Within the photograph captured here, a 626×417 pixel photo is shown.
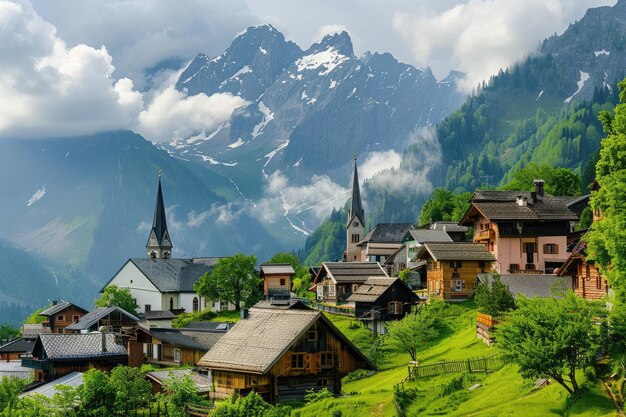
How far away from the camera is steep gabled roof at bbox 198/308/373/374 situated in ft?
184

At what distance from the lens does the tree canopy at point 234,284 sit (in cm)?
12125

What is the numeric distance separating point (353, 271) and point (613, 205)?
62166mm

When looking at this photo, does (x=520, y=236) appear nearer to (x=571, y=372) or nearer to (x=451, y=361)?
(x=451, y=361)

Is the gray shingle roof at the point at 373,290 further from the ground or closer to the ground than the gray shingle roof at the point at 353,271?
closer to the ground

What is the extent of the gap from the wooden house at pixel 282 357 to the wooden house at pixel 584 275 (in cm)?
1703

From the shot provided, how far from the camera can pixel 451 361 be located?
58.9m

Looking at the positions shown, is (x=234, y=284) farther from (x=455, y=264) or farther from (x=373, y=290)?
(x=455, y=264)

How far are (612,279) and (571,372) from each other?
6.15 meters

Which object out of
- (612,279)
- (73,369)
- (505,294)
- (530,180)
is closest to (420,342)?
(505,294)

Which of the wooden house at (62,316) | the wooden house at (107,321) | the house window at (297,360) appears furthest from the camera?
→ the wooden house at (62,316)

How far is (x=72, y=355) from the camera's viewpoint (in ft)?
283

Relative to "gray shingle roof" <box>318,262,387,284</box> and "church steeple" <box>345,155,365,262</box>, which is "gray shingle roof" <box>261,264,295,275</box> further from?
"church steeple" <box>345,155,365,262</box>

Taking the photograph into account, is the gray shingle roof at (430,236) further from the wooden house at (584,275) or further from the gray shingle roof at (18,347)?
the gray shingle roof at (18,347)

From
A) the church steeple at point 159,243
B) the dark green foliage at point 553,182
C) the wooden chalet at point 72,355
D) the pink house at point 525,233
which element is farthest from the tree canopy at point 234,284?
the church steeple at point 159,243
